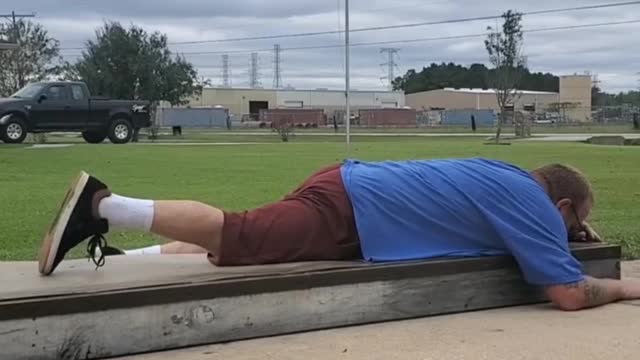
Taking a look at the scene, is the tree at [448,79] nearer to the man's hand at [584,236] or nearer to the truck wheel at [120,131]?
the truck wheel at [120,131]

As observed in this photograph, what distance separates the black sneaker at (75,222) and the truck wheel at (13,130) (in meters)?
24.9

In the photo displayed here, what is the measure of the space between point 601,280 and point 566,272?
0.39 metres

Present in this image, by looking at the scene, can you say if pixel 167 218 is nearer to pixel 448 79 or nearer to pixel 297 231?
pixel 297 231

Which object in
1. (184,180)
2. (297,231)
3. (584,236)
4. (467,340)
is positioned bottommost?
(184,180)

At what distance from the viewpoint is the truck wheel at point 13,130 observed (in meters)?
27.3

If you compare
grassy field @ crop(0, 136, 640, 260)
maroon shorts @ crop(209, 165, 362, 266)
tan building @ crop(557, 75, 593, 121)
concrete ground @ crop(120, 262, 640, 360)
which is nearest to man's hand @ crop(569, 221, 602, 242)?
concrete ground @ crop(120, 262, 640, 360)

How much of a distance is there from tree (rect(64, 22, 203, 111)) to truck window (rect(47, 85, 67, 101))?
23435 millimetres

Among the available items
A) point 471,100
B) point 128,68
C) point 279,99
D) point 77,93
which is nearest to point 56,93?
point 77,93

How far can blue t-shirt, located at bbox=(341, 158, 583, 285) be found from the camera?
4.07 m

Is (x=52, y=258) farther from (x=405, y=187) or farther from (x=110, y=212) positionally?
(x=405, y=187)

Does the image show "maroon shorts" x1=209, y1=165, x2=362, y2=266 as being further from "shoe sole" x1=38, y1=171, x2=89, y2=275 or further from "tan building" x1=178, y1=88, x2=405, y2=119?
"tan building" x1=178, y1=88, x2=405, y2=119

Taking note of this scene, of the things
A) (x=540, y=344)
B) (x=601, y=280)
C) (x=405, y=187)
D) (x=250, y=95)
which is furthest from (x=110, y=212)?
(x=250, y=95)

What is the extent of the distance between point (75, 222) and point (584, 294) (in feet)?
7.31

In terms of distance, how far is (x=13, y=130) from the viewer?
2752 centimetres
